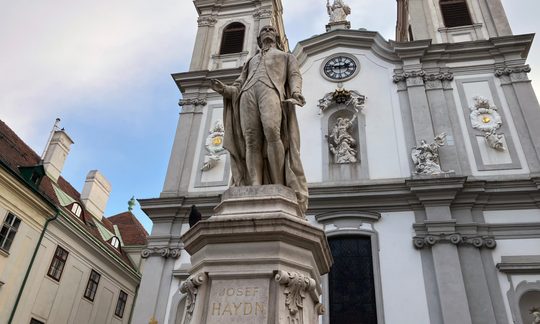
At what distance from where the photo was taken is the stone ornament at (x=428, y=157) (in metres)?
13.5

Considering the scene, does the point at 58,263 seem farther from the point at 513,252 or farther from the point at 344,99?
the point at 513,252

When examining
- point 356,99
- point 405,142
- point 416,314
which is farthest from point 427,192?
point 356,99

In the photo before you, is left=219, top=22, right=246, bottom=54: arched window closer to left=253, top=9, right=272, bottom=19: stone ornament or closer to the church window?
left=253, top=9, right=272, bottom=19: stone ornament

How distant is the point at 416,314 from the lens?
447 inches

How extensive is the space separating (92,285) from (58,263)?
2807mm

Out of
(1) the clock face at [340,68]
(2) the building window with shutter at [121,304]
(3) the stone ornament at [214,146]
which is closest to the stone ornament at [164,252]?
(3) the stone ornament at [214,146]

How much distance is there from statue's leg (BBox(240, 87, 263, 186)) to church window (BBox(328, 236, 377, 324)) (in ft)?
26.4

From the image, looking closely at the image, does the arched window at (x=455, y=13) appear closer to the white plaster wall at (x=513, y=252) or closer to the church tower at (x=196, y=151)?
the church tower at (x=196, y=151)

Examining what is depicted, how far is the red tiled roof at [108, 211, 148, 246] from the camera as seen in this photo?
27.6 metres

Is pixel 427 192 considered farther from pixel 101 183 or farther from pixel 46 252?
pixel 101 183

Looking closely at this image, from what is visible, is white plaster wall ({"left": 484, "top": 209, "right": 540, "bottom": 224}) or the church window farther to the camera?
white plaster wall ({"left": 484, "top": 209, "right": 540, "bottom": 224})

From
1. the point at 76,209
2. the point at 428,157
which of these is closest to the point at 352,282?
the point at 428,157

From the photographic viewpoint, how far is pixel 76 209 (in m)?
21.4

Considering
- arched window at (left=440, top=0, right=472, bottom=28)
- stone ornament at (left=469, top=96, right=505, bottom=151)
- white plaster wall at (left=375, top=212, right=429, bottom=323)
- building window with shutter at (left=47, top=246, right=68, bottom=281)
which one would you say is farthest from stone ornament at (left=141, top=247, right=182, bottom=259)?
arched window at (left=440, top=0, right=472, bottom=28)
